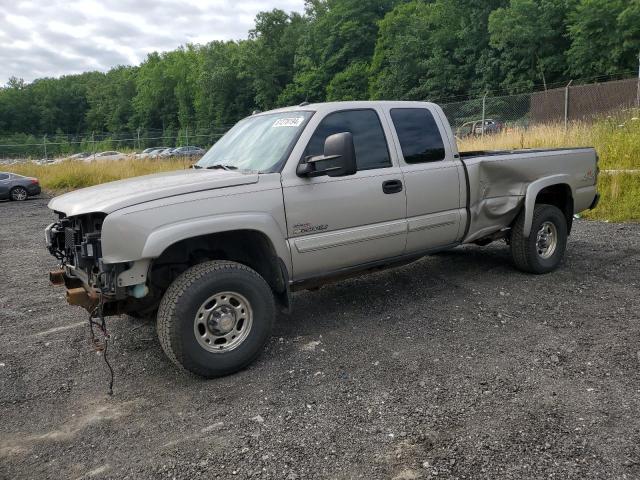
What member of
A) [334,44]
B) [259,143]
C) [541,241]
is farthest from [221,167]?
[334,44]

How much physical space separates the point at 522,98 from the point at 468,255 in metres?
14.2

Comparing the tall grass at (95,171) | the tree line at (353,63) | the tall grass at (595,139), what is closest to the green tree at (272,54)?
the tree line at (353,63)

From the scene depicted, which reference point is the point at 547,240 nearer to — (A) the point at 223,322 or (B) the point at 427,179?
(B) the point at 427,179

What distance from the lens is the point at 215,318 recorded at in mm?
3777

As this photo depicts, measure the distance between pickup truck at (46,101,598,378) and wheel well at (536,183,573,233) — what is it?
1.75 feet

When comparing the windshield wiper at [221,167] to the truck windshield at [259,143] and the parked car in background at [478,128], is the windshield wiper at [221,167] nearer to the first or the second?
the truck windshield at [259,143]

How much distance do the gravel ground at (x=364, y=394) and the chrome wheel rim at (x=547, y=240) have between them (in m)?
0.50

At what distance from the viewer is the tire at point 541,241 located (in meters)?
5.86

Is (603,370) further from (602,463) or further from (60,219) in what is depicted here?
(60,219)

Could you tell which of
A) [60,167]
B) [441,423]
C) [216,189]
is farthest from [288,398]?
[60,167]

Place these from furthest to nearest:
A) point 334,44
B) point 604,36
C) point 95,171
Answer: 1. point 334,44
2. point 604,36
3. point 95,171

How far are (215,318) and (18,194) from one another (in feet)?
64.3

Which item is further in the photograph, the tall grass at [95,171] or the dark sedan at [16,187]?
the tall grass at [95,171]

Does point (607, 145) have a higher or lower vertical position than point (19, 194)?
higher
